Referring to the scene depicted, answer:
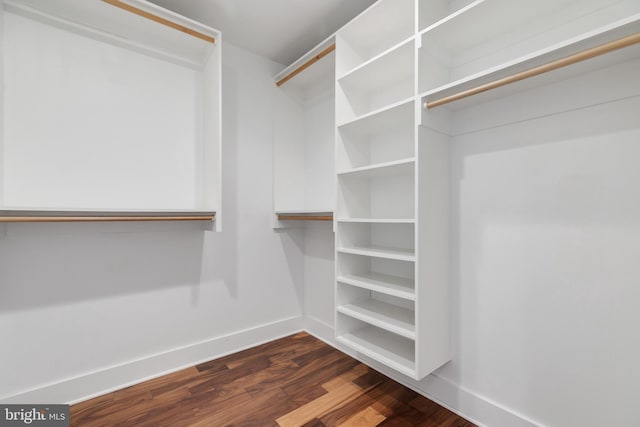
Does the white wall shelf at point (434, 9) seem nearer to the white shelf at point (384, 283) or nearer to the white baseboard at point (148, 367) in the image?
the white shelf at point (384, 283)

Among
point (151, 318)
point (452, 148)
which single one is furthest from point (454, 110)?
point (151, 318)

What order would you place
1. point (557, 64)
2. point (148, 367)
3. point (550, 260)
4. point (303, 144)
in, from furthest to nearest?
point (303, 144), point (148, 367), point (550, 260), point (557, 64)

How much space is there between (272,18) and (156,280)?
203 cm

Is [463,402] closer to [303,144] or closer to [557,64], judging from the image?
[557,64]

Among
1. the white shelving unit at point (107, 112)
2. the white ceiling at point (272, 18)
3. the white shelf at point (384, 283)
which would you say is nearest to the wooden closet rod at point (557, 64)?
the white shelf at point (384, 283)

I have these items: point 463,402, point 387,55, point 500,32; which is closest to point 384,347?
point 463,402

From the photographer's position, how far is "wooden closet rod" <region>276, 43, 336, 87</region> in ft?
6.44

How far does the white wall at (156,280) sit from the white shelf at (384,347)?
0.96 metres

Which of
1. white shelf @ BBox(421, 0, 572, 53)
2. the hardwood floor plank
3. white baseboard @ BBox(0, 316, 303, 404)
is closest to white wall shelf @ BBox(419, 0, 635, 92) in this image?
white shelf @ BBox(421, 0, 572, 53)

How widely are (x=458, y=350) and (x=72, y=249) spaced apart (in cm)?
233

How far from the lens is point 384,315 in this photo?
66.6 inches

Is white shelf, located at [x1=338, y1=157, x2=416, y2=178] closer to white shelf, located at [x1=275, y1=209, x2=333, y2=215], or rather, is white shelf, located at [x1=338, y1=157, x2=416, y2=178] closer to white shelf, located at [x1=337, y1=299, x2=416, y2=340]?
white shelf, located at [x1=275, y1=209, x2=333, y2=215]

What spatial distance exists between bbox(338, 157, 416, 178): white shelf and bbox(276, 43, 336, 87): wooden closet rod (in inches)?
35.1

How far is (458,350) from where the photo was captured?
5.14ft
